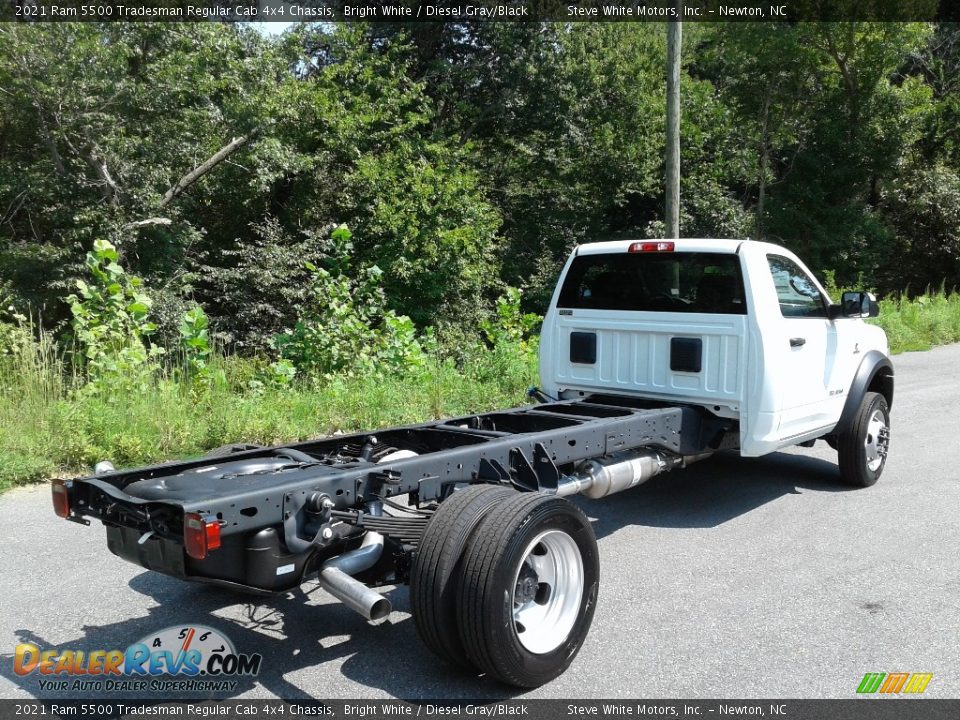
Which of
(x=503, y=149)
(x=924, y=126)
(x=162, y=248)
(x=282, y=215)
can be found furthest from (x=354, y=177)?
(x=924, y=126)

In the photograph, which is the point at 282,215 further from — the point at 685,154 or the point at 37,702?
the point at 37,702

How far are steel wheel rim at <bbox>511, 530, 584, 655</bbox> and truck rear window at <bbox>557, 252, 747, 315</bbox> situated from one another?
2.73 metres

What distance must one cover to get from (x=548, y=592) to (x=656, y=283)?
3.23 meters

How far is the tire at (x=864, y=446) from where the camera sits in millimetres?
6996

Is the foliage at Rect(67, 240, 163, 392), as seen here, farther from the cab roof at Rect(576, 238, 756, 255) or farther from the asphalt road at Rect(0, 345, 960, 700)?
the cab roof at Rect(576, 238, 756, 255)

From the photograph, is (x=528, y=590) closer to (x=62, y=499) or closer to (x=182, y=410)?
(x=62, y=499)

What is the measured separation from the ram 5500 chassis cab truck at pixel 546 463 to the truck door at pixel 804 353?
2 centimetres

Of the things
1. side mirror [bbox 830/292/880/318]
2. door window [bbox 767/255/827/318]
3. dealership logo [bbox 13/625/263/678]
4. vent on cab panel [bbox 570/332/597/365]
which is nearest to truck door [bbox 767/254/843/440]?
door window [bbox 767/255/827/318]

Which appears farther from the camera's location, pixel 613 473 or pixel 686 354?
pixel 686 354

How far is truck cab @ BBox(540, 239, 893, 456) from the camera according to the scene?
6102 millimetres

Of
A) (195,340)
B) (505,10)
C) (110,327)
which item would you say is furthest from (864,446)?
(505,10)

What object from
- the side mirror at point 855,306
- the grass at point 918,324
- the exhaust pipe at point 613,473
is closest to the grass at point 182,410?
the exhaust pipe at point 613,473

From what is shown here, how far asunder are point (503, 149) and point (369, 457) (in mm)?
20780

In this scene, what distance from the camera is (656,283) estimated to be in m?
6.67
